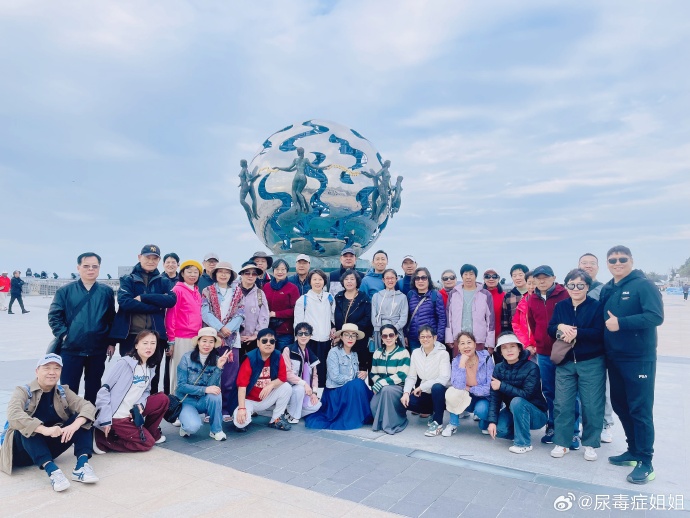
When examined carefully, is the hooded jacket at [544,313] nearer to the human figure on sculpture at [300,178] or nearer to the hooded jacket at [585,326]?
the hooded jacket at [585,326]

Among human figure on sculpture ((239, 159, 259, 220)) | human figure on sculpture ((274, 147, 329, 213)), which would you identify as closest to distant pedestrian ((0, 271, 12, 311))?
human figure on sculpture ((239, 159, 259, 220))

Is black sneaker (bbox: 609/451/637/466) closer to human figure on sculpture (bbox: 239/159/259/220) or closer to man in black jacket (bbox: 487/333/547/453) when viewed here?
man in black jacket (bbox: 487/333/547/453)

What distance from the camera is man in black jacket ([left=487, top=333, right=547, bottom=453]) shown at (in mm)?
4203

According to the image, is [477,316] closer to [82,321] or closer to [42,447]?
[82,321]

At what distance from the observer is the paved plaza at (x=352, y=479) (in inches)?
120

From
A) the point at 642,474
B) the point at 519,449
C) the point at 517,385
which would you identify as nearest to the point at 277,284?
the point at 517,385

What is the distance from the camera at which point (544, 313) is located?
4523mm

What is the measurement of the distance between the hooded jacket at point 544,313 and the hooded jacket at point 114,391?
3.68 meters

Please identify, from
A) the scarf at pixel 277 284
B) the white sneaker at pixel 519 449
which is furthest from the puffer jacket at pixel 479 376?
the scarf at pixel 277 284

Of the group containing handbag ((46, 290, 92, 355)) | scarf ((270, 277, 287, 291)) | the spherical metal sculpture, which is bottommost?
handbag ((46, 290, 92, 355))

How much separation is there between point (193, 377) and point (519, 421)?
299cm

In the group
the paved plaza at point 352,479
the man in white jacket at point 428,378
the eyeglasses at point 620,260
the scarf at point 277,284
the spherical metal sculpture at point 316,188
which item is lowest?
the paved plaza at point 352,479

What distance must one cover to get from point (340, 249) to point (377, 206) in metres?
1.02

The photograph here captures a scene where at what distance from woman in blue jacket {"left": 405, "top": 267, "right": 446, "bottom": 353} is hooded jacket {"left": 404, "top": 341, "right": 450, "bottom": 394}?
0.35 metres
